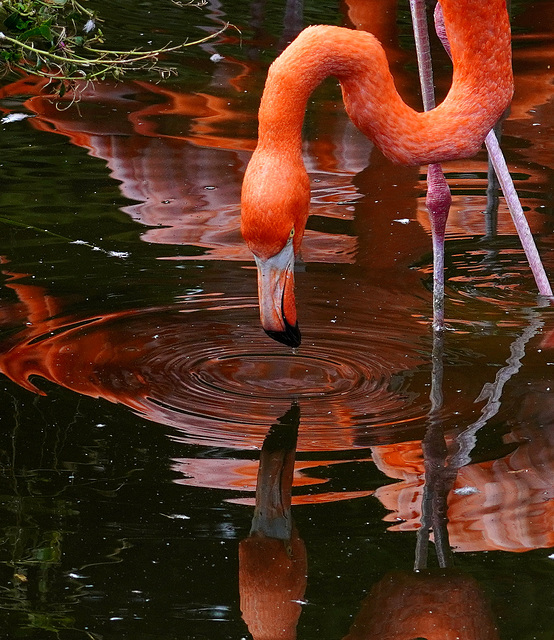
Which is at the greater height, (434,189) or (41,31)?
(41,31)

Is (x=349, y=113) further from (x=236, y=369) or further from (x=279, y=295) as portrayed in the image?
(x=236, y=369)

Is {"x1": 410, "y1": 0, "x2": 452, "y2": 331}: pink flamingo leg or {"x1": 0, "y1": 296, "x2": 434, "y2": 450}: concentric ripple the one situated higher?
{"x1": 410, "y1": 0, "x2": 452, "y2": 331}: pink flamingo leg

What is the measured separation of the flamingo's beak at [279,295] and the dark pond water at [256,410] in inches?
10.2

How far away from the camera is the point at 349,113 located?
3416 millimetres

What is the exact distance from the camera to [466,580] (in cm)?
276

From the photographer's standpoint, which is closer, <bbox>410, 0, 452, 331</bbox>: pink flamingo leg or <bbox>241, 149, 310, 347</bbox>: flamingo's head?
<bbox>241, 149, 310, 347</bbox>: flamingo's head

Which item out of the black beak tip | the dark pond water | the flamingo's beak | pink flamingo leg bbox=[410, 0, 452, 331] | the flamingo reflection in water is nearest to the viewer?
the flamingo reflection in water

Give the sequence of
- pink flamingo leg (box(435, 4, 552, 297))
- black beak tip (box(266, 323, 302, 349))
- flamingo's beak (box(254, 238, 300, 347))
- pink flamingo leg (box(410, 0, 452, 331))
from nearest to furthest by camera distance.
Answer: flamingo's beak (box(254, 238, 300, 347)) → black beak tip (box(266, 323, 302, 349)) → pink flamingo leg (box(410, 0, 452, 331)) → pink flamingo leg (box(435, 4, 552, 297))

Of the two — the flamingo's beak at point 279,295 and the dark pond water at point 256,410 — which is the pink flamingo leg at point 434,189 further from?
the flamingo's beak at point 279,295

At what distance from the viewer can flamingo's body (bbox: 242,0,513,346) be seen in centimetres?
318

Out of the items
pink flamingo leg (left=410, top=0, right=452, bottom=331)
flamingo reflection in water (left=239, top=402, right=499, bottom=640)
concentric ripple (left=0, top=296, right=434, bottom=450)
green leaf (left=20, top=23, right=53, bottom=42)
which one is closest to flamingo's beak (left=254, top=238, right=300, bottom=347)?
concentric ripple (left=0, top=296, right=434, bottom=450)

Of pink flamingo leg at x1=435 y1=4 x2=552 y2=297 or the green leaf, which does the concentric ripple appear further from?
the green leaf

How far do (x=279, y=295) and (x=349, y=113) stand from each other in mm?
568

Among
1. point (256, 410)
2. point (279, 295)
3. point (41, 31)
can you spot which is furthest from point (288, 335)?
point (41, 31)
